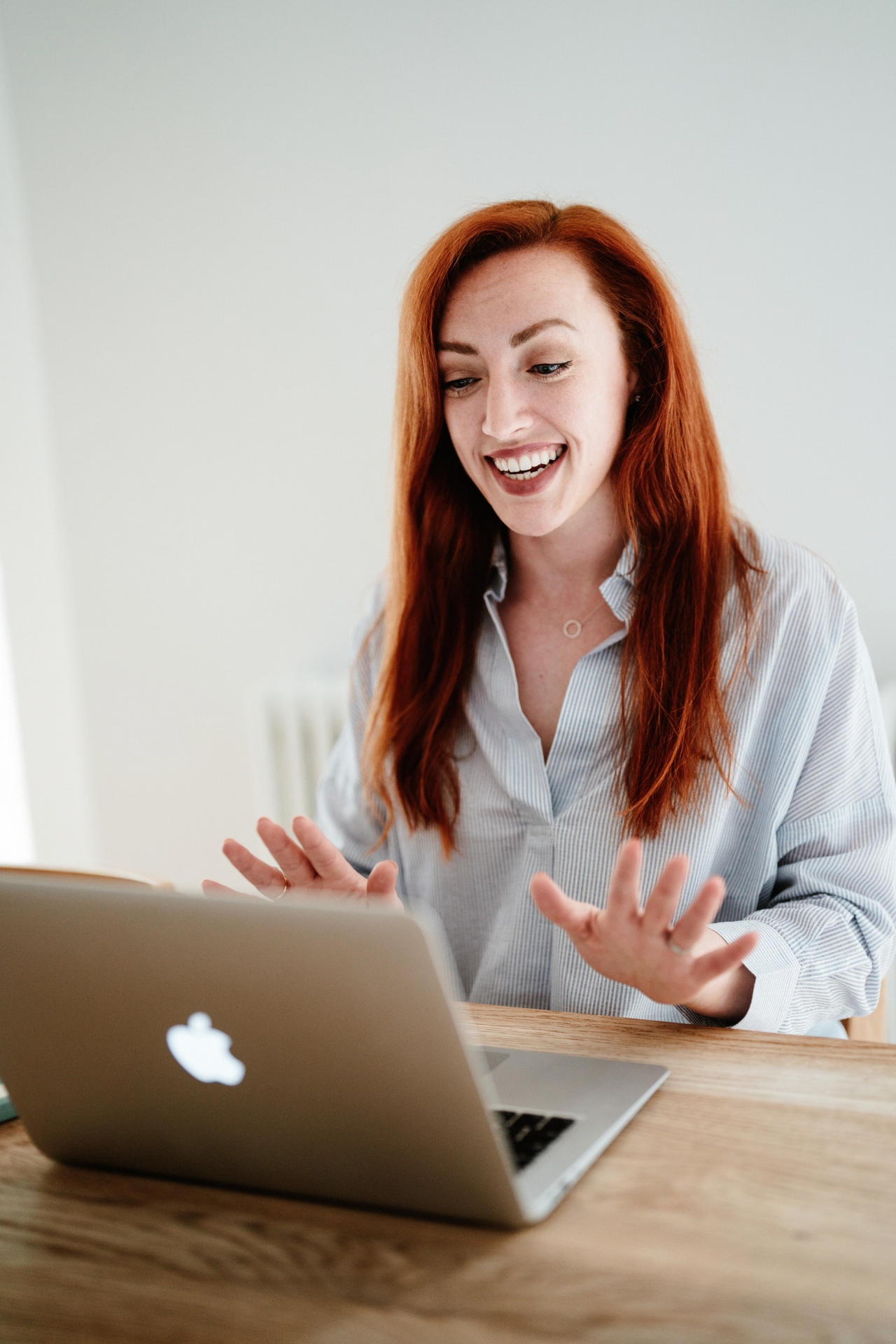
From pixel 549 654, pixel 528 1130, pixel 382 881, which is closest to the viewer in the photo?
pixel 528 1130

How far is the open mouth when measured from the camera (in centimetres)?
139

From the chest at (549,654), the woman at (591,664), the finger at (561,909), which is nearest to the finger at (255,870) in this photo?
the woman at (591,664)

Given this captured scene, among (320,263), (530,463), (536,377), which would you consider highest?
(320,263)

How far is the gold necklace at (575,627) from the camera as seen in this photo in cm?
145

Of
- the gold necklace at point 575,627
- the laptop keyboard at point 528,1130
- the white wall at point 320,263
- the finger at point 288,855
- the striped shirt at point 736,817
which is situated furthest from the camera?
the white wall at point 320,263

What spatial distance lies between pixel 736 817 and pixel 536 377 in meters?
0.58

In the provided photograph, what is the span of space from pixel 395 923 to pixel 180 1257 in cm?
27

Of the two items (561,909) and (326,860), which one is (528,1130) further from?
(326,860)

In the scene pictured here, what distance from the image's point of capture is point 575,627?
1455 millimetres

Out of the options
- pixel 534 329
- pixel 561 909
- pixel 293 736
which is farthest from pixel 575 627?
pixel 293 736

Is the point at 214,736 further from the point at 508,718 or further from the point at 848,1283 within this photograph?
the point at 848,1283

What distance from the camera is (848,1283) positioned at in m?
0.61

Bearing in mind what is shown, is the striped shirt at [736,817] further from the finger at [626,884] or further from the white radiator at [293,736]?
the white radiator at [293,736]

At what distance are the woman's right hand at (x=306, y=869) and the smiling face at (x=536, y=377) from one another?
535mm
